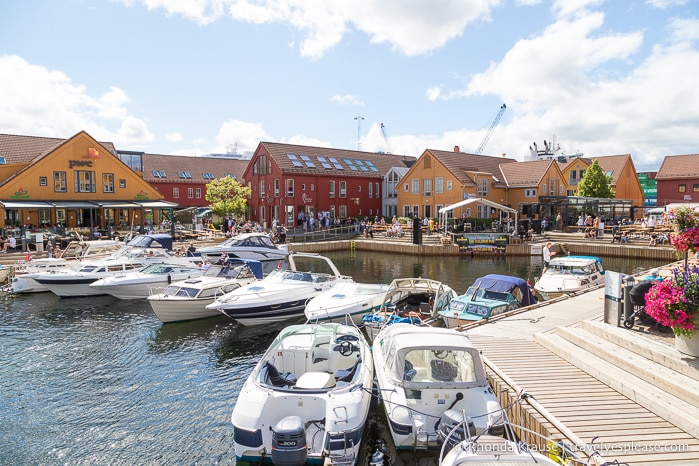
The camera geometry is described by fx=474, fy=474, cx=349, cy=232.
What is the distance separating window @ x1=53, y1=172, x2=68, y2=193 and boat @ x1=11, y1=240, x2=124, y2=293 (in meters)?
9.33

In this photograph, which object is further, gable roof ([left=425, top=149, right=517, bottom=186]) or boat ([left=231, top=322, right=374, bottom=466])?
gable roof ([left=425, top=149, right=517, bottom=186])

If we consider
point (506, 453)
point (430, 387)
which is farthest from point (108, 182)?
point (506, 453)

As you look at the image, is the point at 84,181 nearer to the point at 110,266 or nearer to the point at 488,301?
the point at 110,266

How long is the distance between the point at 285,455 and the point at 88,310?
56.8ft

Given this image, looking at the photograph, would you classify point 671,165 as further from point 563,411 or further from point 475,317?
point 563,411

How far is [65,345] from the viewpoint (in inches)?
639

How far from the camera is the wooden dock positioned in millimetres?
6840

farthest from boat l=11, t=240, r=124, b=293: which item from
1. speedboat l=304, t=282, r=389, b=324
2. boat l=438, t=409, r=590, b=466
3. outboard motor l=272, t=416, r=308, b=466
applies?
boat l=438, t=409, r=590, b=466

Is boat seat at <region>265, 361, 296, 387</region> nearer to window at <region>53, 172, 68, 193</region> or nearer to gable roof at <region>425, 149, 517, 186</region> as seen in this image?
window at <region>53, 172, 68, 193</region>

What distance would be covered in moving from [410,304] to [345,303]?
7.88 ft

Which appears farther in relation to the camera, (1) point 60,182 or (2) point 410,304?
(1) point 60,182

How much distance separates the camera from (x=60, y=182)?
124ft

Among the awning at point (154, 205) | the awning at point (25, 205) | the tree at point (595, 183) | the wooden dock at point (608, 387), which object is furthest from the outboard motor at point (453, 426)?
the tree at point (595, 183)

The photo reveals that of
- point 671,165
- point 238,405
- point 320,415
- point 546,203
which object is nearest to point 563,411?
point 320,415
